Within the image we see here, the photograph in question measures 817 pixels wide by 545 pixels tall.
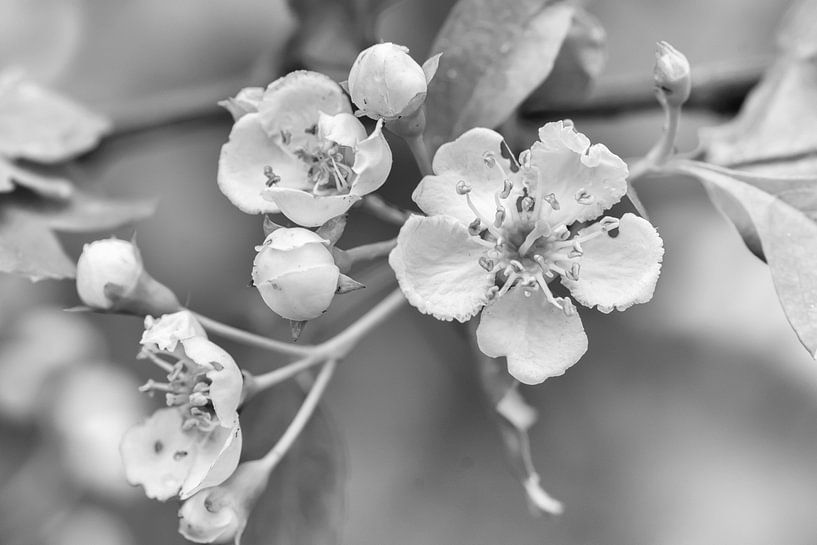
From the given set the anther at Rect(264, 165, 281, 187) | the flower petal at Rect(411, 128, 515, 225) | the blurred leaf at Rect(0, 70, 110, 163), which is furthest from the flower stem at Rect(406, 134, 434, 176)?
the blurred leaf at Rect(0, 70, 110, 163)

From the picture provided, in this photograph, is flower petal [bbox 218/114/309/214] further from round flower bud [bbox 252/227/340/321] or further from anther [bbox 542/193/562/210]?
anther [bbox 542/193/562/210]

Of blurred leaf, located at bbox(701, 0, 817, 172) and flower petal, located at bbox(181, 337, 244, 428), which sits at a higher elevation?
blurred leaf, located at bbox(701, 0, 817, 172)

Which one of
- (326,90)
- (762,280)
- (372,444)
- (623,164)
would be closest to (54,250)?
(326,90)

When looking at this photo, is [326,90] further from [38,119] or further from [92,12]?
[92,12]

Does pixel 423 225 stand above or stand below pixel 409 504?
above

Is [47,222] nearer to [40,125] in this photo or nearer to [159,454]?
[40,125]
